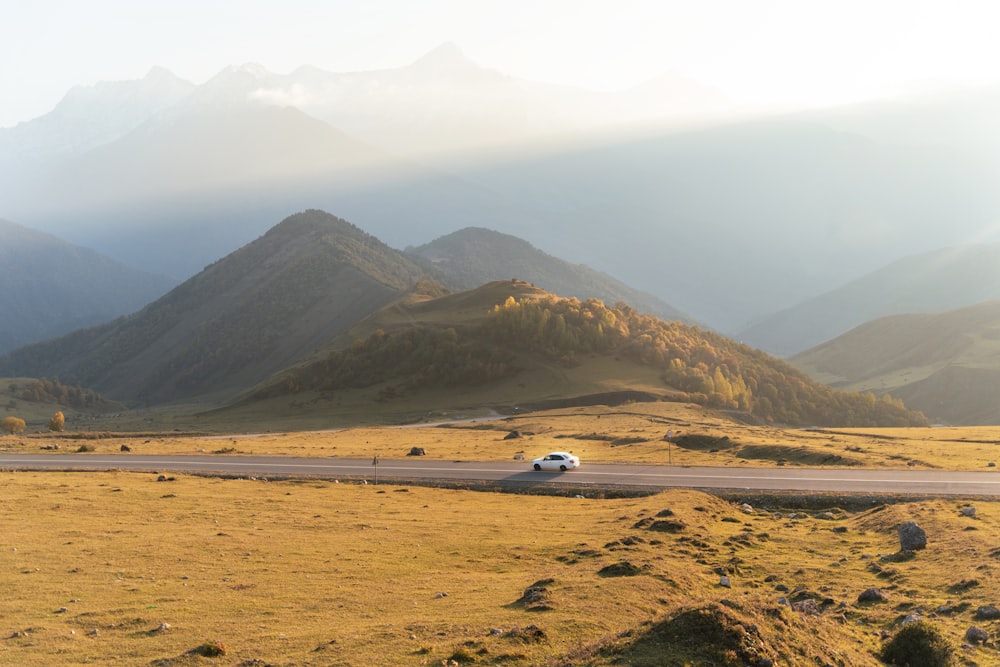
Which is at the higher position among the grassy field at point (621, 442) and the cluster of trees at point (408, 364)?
the cluster of trees at point (408, 364)

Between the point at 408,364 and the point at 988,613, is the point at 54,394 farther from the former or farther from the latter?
the point at 988,613

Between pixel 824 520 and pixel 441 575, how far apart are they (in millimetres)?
23704

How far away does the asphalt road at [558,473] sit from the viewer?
46.4 meters

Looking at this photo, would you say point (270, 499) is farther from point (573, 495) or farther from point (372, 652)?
point (372, 652)

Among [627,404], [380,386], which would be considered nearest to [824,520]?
[627,404]

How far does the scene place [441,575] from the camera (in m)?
27.9

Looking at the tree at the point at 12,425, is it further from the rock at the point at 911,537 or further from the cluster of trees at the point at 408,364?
the rock at the point at 911,537

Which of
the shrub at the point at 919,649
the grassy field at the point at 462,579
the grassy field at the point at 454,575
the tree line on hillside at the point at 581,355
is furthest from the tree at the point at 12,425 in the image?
the shrub at the point at 919,649

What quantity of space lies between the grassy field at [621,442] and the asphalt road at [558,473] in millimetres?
4587

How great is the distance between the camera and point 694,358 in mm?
141375

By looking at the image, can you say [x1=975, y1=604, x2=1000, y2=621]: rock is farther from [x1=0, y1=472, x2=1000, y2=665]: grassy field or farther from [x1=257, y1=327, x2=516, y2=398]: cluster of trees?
[x1=257, y1=327, x2=516, y2=398]: cluster of trees

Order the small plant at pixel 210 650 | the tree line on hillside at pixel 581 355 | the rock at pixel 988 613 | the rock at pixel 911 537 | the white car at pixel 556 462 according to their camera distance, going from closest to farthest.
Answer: the small plant at pixel 210 650 → the rock at pixel 988 613 → the rock at pixel 911 537 → the white car at pixel 556 462 → the tree line on hillside at pixel 581 355

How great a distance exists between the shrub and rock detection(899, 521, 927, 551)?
42.4 feet

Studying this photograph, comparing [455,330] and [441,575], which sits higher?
[455,330]
